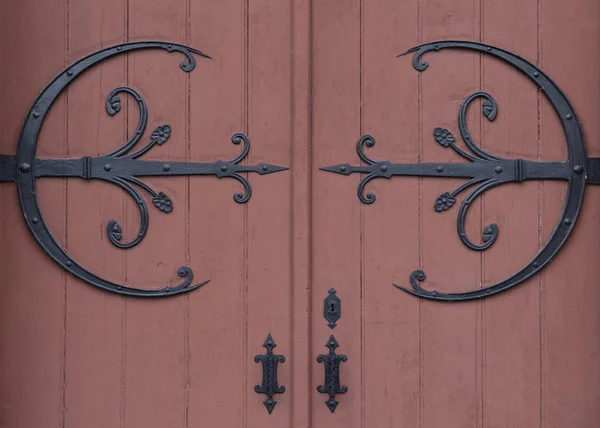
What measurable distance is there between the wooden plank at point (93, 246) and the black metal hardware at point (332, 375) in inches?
18.9

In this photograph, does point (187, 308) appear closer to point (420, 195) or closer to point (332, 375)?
point (332, 375)

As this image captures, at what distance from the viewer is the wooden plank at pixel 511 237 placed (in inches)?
72.9

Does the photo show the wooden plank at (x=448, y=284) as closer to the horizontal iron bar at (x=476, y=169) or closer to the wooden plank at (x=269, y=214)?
the horizontal iron bar at (x=476, y=169)

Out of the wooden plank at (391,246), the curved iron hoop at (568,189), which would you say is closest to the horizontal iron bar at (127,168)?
the wooden plank at (391,246)

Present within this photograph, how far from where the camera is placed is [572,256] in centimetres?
185

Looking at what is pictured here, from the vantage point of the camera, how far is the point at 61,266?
1.85 metres

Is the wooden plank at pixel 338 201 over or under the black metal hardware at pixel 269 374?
over

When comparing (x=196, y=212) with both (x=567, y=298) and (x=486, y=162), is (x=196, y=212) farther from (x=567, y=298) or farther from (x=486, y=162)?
(x=567, y=298)

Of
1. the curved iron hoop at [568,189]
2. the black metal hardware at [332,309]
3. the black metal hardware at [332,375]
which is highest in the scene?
the curved iron hoop at [568,189]

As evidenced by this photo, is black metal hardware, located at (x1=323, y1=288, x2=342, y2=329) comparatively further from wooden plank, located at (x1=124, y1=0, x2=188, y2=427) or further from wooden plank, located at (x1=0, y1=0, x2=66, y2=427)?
wooden plank, located at (x1=0, y1=0, x2=66, y2=427)

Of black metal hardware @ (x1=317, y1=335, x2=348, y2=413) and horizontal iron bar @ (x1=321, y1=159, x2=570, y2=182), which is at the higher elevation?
horizontal iron bar @ (x1=321, y1=159, x2=570, y2=182)

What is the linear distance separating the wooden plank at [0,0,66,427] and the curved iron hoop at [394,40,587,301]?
33.2 inches

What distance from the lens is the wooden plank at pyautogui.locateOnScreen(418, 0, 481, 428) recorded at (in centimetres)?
186

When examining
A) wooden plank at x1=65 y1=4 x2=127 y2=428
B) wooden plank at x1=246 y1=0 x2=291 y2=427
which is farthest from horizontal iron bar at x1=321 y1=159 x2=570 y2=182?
wooden plank at x1=65 y1=4 x2=127 y2=428
